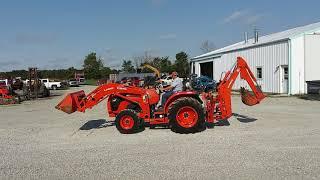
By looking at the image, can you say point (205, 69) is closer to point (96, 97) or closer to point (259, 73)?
point (259, 73)

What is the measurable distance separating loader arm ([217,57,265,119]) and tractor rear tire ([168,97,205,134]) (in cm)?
94

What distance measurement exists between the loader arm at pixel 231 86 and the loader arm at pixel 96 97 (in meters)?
2.41

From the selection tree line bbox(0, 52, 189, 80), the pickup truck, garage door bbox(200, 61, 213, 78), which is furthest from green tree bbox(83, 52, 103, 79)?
garage door bbox(200, 61, 213, 78)

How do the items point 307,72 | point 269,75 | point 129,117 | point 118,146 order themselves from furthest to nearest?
point 269,75
point 307,72
point 129,117
point 118,146

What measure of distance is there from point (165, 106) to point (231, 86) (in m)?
2.12

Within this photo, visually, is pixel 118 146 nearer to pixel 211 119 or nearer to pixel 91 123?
pixel 211 119

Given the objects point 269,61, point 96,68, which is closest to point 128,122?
point 269,61

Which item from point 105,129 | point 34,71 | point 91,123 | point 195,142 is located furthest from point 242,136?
point 34,71

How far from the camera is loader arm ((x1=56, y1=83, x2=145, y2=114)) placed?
13.6 m

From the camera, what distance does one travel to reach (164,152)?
9883mm

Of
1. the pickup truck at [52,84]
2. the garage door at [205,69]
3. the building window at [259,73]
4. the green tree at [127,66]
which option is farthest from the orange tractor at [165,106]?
the green tree at [127,66]

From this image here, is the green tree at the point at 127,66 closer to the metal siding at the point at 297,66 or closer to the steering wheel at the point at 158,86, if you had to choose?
the metal siding at the point at 297,66

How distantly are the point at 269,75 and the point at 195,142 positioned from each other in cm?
2387

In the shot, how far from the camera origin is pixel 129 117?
1313cm
